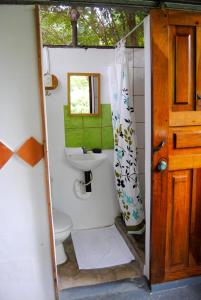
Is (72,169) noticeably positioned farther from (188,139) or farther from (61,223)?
(188,139)

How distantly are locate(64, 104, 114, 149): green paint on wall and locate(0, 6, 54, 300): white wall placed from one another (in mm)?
1135

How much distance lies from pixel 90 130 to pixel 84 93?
38 centimetres

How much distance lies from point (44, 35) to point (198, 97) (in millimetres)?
1579

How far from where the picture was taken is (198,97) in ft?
5.69

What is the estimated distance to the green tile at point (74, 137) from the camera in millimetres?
2643

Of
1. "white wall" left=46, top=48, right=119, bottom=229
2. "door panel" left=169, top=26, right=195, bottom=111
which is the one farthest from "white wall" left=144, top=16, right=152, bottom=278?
"white wall" left=46, top=48, right=119, bottom=229

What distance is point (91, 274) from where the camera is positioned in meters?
2.11

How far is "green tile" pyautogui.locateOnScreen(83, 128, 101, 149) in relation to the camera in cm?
268

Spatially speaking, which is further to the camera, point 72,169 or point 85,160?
point 72,169

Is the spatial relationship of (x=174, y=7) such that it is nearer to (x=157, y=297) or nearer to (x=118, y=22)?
(x=118, y=22)

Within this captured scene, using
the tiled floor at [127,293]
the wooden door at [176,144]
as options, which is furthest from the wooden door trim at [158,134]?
the tiled floor at [127,293]

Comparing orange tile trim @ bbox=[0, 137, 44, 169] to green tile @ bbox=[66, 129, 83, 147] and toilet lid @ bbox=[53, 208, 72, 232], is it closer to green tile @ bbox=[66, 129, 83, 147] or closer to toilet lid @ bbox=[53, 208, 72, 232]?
toilet lid @ bbox=[53, 208, 72, 232]

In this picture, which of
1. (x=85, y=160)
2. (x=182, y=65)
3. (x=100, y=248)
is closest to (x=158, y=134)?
(x=182, y=65)

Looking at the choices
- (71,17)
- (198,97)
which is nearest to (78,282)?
(198,97)
